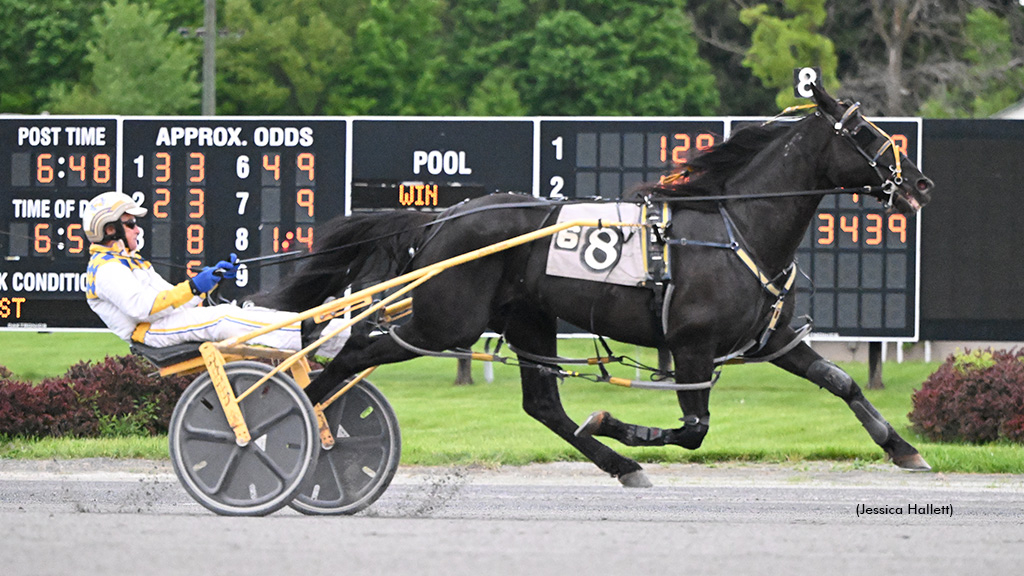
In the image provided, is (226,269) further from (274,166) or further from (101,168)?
(101,168)

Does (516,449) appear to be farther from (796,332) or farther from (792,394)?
(792,394)

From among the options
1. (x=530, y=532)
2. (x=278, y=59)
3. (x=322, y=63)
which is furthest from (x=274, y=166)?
(x=322, y=63)

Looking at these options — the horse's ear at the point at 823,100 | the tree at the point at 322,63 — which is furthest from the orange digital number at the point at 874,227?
the tree at the point at 322,63

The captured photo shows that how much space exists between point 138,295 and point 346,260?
147 cm

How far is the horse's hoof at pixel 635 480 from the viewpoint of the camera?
7.68 meters

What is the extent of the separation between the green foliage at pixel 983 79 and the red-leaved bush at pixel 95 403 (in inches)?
997

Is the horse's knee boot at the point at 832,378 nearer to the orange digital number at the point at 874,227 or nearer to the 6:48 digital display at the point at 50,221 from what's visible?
the orange digital number at the point at 874,227

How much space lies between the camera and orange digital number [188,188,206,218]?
14539mm

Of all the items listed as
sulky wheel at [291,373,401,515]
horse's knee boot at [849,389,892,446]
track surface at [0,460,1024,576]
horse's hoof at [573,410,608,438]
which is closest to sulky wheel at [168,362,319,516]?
track surface at [0,460,1024,576]

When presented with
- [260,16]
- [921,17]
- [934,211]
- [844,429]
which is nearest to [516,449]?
[844,429]

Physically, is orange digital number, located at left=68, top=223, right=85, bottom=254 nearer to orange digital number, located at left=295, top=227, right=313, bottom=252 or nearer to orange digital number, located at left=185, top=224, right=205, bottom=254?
orange digital number, located at left=185, top=224, right=205, bottom=254

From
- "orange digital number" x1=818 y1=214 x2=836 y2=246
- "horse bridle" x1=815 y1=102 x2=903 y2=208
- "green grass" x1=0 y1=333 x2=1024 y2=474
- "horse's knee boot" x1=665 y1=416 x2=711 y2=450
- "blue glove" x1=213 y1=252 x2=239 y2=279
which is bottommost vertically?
"green grass" x1=0 y1=333 x2=1024 y2=474

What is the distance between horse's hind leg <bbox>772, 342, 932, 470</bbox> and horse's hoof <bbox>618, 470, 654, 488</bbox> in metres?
→ 0.85

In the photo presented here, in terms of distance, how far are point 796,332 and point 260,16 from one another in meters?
34.4
